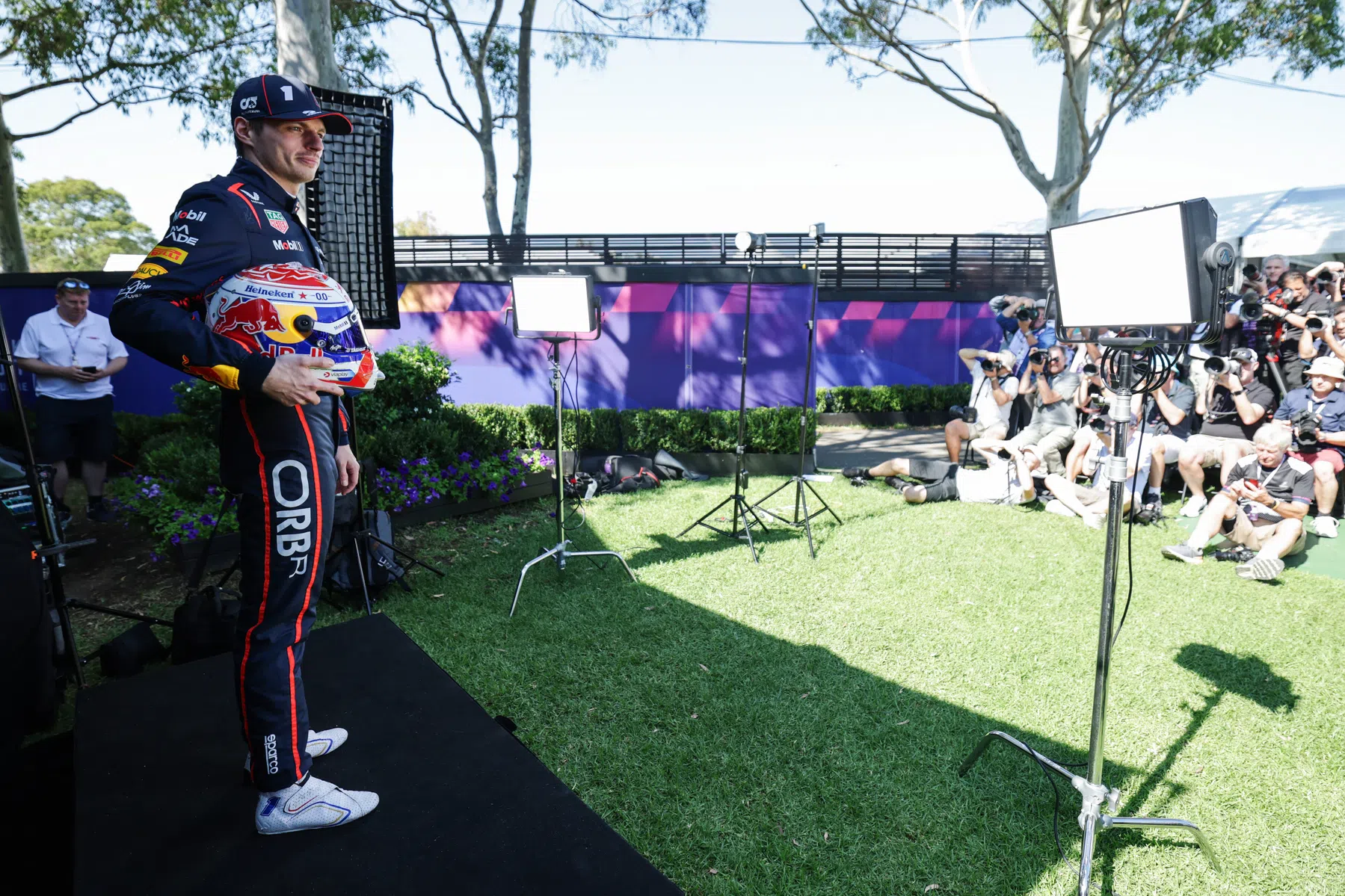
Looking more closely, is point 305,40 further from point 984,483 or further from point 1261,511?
point 1261,511

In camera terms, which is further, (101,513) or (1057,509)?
(1057,509)

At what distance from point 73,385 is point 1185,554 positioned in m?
8.56

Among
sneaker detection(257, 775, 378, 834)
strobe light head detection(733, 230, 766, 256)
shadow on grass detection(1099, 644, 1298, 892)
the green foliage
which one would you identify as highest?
the green foliage

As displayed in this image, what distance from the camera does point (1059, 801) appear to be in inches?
102

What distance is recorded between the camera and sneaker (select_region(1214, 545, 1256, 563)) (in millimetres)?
4996

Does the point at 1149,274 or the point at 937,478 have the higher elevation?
the point at 1149,274

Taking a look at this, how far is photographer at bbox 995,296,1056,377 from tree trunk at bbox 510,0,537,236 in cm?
1103

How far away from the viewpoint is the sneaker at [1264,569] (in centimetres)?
469

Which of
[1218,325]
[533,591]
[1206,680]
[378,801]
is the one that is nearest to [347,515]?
[533,591]

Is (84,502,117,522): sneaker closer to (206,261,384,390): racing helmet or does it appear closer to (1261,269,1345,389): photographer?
(206,261,384,390): racing helmet

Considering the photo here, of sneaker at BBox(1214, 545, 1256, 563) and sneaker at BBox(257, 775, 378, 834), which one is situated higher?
sneaker at BBox(257, 775, 378, 834)

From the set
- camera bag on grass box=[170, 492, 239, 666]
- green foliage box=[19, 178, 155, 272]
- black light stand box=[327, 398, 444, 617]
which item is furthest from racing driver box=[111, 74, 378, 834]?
green foliage box=[19, 178, 155, 272]

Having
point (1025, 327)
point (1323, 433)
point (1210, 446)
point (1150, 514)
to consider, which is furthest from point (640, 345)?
point (1323, 433)

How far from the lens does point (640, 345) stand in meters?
9.12
